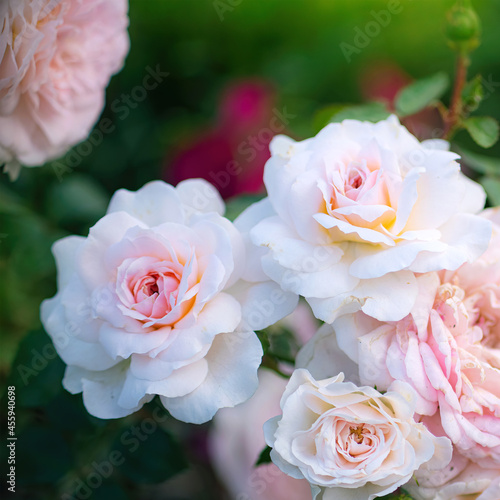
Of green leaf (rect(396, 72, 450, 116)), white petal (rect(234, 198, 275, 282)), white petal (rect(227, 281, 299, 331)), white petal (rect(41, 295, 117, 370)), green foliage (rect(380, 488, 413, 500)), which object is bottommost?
green foliage (rect(380, 488, 413, 500))

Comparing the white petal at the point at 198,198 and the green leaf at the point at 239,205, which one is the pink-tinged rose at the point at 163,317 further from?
the green leaf at the point at 239,205

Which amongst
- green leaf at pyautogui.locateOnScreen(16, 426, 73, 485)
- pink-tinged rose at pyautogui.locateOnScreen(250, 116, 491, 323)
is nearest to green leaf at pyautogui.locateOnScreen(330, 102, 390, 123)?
pink-tinged rose at pyautogui.locateOnScreen(250, 116, 491, 323)

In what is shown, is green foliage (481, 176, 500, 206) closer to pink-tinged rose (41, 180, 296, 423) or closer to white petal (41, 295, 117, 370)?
pink-tinged rose (41, 180, 296, 423)

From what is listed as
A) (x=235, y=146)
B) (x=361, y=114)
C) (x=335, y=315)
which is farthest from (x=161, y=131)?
(x=335, y=315)

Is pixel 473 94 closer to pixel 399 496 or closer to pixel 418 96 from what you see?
pixel 418 96

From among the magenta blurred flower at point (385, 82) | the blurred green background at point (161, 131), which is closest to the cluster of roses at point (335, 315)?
the blurred green background at point (161, 131)

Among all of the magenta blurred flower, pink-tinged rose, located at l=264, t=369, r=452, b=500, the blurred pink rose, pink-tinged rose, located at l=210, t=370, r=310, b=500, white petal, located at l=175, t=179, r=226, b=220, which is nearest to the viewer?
pink-tinged rose, located at l=264, t=369, r=452, b=500

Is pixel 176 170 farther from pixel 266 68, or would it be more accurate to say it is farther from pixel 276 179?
pixel 276 179
